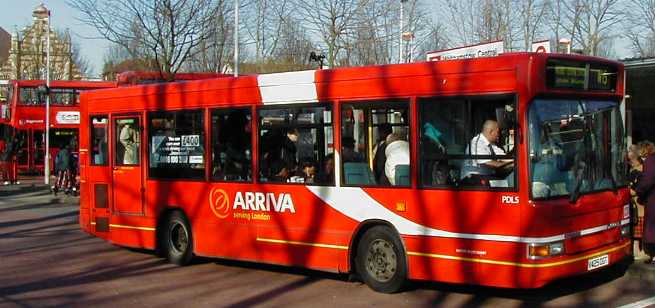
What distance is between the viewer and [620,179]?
30.6 feet

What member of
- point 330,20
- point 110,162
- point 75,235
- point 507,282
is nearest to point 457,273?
point 507,282

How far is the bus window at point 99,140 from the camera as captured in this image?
43.8 ft

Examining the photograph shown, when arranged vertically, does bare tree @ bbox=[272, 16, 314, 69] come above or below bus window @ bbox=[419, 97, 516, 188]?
above

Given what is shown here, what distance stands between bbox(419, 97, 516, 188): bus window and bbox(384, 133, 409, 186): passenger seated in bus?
246 mm

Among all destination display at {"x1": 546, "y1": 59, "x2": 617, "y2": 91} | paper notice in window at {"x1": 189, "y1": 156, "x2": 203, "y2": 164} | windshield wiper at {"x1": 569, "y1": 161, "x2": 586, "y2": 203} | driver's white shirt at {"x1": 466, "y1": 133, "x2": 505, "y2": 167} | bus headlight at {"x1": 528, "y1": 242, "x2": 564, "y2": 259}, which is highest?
destination display at {"x1": 546, "y1": 59, "x2": 617, "y2": 91}

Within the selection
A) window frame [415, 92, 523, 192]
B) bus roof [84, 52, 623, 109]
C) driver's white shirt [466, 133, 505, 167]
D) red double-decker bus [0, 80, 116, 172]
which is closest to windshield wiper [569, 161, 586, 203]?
window frame [415, 92, 523, 192]

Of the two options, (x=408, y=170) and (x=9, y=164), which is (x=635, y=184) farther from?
(x=9, y=164)

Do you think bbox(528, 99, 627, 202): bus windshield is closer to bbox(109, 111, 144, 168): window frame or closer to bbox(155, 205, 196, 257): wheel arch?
bbox(155, 205, 196, 257): wheel arch

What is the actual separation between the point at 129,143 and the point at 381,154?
5.36 meters

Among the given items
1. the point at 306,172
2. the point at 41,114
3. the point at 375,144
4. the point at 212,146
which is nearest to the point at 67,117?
the point at 41,114

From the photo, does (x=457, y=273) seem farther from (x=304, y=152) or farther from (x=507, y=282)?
(x=304, y=152)

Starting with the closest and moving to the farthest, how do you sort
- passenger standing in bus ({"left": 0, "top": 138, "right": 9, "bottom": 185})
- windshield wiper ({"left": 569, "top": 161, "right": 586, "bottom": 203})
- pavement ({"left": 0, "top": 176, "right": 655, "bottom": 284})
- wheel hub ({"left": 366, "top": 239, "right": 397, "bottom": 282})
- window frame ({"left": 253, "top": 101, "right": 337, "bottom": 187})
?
windshield wiper ({"left": 569, "top": 161, "right": 586, "bottom": 203}) < wheel hub ({"left": 366, "top": 239, "right": 397, "bottom": 282}) < window frame ({"left": 253, "top": 101, "right": 337, "bottom": 187}) < pavement ({"left": 0, "top": 176, "right": 655, "bottom": 284}) < passenger standing in bus ({"left": 0, "top": 138, "right": 9, "bottom": 185})

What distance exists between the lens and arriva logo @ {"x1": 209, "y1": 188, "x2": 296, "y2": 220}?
10.4 metres

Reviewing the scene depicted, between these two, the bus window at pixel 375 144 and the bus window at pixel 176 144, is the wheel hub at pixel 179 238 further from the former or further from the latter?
the bus window at pixel 375 144
